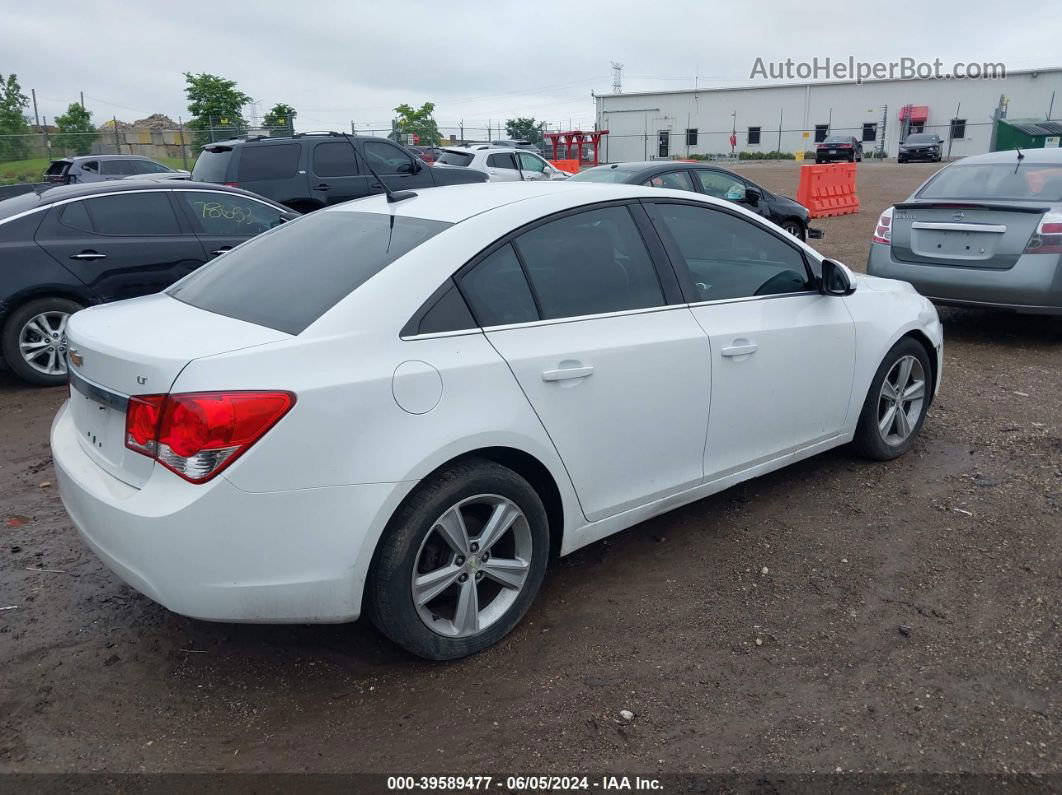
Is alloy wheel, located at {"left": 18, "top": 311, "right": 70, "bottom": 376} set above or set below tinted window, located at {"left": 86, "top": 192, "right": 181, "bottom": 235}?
below

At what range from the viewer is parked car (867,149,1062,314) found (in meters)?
6.86

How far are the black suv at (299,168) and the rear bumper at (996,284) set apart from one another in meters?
7.05

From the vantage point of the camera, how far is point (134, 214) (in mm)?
7238

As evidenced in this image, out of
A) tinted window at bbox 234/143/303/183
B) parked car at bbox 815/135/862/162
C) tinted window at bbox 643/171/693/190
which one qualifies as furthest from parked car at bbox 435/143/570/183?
parked car at bbox 815/135/862/162

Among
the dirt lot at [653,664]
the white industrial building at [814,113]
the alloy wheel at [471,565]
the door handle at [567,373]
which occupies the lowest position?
the dirt lot at [653,664]

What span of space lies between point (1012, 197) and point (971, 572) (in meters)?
4.91

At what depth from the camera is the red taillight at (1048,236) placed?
680 centimetres

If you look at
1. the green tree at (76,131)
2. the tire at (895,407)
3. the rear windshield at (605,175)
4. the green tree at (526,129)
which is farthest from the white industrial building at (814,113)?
the tire at (895,407)

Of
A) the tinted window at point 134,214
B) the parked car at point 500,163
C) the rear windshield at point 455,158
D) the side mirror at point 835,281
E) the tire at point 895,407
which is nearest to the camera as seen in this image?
the side mirror at point 835,281

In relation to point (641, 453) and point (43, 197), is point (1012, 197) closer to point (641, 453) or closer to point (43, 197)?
point (641, 453)

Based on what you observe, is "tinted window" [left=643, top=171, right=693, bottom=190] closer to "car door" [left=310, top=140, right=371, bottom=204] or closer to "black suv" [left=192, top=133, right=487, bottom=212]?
"black suv" [left=192, top=133, right=487, bottom=212]

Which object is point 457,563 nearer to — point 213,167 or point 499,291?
A: point 499,291

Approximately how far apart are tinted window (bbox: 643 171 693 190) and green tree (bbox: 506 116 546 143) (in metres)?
50.7

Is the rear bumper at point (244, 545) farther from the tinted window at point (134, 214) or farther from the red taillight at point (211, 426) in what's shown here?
the tinted window at point (134, 214)
